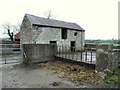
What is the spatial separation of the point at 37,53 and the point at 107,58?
5.72m

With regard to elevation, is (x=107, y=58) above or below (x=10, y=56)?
above

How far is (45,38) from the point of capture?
1158 cm

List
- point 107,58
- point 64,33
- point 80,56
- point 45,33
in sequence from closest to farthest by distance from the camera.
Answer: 1. point 107,58
2. point 80,56
3. point 45,33
4. point 64,33

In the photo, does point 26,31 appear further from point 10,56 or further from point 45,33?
point 10,56

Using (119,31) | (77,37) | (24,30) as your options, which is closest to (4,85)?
(119,31)

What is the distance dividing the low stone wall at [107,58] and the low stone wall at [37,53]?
16.6ft

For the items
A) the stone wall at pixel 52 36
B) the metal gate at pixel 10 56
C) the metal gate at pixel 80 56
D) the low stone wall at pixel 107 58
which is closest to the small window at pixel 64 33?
the stone wall at pixel 52 36

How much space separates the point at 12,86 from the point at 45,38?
810 cm

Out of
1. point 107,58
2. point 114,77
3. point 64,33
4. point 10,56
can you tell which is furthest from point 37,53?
point 64,33

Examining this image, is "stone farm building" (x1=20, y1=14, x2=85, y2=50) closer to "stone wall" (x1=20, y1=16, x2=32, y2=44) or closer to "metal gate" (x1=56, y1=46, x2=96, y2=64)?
"stone wall" (x1=20, y1=16, x2=32, y2=44)

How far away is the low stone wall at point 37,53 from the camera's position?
786 centimetres

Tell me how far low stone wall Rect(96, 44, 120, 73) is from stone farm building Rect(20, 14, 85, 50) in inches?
164

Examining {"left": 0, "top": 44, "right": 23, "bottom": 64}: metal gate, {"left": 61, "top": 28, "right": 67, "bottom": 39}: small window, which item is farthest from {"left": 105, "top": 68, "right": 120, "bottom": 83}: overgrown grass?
{"left": 61, "top": 28, "right": 67, "bottom": 39}: small window

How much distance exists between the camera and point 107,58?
470cm
